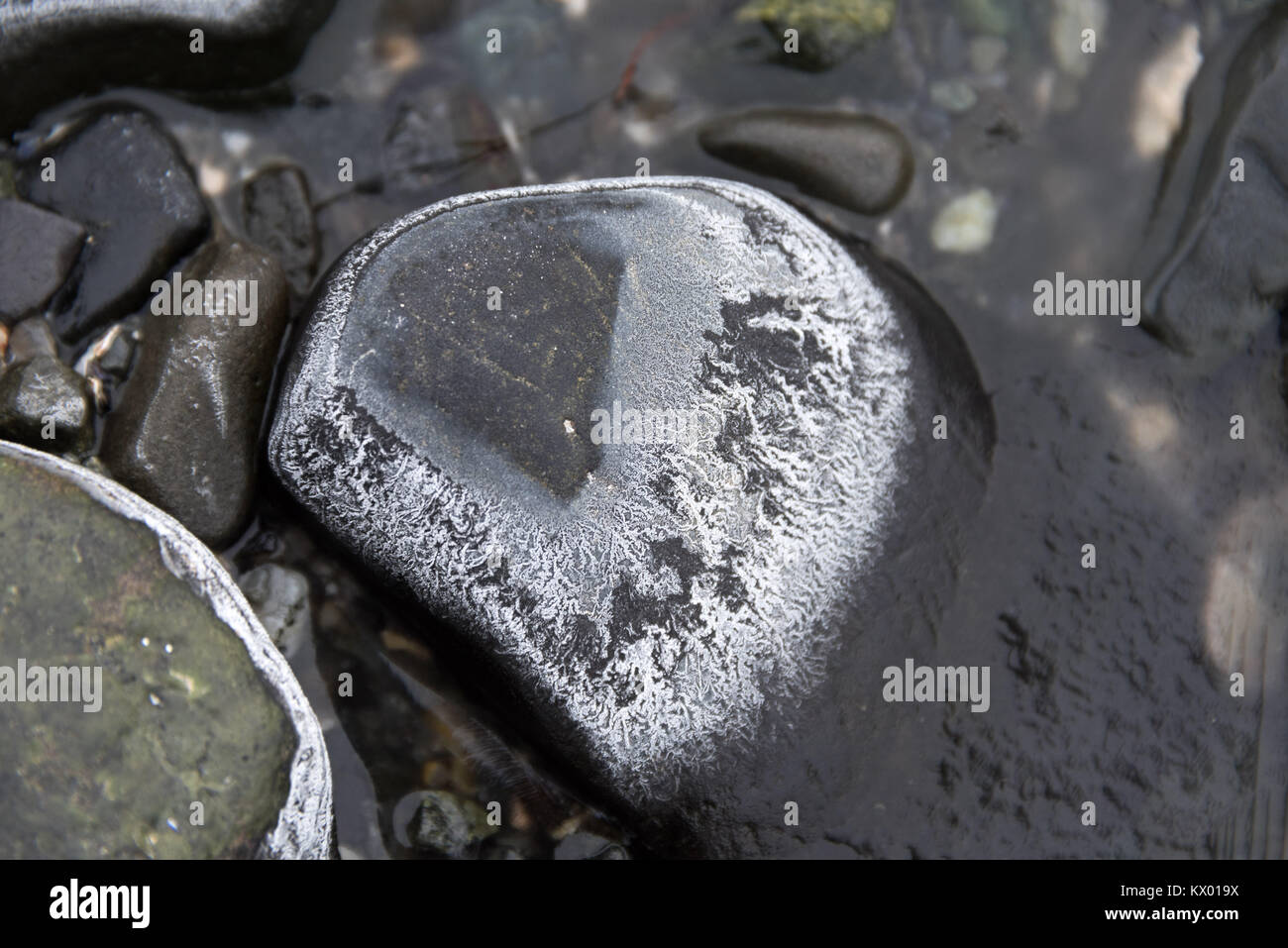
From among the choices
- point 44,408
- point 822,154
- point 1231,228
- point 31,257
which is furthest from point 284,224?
point 1231,228

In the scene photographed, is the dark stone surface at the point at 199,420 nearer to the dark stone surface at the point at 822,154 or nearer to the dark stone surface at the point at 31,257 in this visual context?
the dark stone surface at the point at 31,257

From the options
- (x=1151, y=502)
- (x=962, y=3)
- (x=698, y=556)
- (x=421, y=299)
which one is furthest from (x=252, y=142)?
(x=1151, y=502)

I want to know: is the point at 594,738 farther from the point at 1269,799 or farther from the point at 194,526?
the point at 1269,799

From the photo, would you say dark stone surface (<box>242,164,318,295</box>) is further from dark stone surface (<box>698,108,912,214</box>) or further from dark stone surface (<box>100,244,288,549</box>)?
dark stone surface (<box>698,108,912,214</box>)

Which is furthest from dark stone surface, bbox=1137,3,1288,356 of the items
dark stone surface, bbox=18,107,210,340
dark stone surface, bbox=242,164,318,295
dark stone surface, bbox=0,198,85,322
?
dark stone surface, bbox=0,198,85,322

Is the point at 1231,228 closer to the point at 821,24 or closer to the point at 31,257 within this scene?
the point at 821,24

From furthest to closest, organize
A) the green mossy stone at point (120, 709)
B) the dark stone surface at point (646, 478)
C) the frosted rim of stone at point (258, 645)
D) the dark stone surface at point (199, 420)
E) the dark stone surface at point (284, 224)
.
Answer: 1. the dark stone surface at point (284, 224)
2. the dark stone surface at point (199, 420)
3. the dark stone surface at point (646, 478)
4. the frosted rim of stone at point (258, 645)
5. the green mossy stone at point (120, 709)

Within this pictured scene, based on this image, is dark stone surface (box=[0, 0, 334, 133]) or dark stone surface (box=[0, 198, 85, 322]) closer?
dark stone surface (box=[0, 0, 334, 133])

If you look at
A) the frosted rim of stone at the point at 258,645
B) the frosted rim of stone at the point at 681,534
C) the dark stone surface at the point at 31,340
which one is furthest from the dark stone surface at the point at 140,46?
the frosted rim of stone at the point at 258,645
